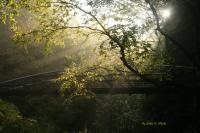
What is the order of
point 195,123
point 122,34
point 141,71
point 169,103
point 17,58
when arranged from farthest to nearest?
1. point 17,58
2. point 169,103
3. point 195,123
4. point 141,71
5. point 122,34

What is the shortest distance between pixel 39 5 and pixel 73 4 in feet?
3.45

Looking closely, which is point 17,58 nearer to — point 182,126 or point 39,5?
point 182,126

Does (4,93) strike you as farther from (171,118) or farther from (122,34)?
(122,34)

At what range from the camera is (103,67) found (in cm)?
1234

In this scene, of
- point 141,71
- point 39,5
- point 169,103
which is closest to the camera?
point 39,5

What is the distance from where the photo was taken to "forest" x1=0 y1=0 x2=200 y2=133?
38.2 feet

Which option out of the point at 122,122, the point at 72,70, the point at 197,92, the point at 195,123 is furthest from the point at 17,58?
the point at 197,92

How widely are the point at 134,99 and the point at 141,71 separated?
23.4 m

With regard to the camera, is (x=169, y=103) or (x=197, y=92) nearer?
(x=197, y=92)

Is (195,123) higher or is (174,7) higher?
(174,7)

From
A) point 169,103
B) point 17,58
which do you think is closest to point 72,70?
point 169,103

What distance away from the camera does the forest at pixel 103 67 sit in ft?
38.2

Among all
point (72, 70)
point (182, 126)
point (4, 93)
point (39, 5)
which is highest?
point (39, 5)

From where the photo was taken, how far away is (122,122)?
102ft
